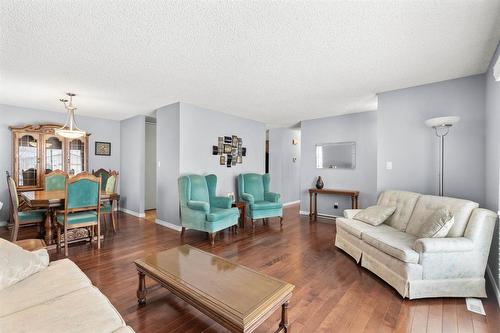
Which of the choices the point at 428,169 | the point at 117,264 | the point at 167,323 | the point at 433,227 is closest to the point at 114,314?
the point at 167,323

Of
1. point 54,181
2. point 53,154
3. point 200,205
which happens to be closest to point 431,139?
point 200,205

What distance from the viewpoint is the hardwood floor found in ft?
5.61

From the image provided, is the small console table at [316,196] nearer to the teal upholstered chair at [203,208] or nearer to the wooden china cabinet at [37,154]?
the teal upholstered chair at [203,208]

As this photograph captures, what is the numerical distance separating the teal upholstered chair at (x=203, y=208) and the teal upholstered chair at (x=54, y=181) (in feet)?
7.45

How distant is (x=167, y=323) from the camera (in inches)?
67.4

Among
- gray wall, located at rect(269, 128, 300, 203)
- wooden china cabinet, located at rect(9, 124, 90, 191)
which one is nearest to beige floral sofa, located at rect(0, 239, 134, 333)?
wooden china cabinet, located at rect(9, 124, 90, 191)

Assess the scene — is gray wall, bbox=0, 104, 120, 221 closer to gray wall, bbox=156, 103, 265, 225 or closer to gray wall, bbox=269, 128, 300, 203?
gray wall, bbox=156, 103, 265, 225

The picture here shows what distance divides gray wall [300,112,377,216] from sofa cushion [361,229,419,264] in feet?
7.21

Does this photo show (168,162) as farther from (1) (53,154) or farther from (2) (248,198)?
(1) (53,154)

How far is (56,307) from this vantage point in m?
1.20

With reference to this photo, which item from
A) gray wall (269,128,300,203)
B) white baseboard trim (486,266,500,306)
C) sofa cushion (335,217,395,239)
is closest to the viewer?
white baseboard trim (486,266,500,306)

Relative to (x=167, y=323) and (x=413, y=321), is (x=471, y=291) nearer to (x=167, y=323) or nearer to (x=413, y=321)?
(x=413, y=321)

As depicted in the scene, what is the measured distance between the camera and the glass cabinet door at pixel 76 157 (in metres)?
4.96

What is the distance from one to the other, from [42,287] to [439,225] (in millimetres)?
3208
